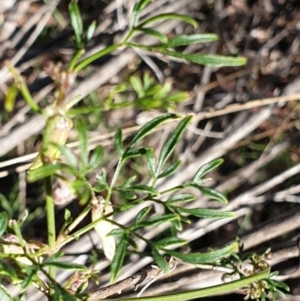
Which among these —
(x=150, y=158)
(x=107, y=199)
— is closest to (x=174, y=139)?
(x=150, y=158)

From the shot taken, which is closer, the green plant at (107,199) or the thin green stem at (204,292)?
the green plant at (107,199)

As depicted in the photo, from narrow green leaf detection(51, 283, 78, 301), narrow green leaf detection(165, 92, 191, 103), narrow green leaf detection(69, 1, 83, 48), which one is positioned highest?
narrow green leaf detection(69, 1, 83, 48)

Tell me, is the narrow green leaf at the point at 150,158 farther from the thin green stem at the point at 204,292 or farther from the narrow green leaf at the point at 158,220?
the thin green stem at the point at 204,292

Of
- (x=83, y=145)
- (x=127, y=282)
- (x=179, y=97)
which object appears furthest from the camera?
(x=127, y=282)

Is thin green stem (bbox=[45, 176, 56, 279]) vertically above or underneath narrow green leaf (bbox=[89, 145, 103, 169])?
underneath

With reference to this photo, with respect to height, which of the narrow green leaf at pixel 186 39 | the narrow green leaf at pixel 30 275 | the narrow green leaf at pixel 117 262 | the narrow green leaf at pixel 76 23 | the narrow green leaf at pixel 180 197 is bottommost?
the narrow green leaf at pixel 117 262

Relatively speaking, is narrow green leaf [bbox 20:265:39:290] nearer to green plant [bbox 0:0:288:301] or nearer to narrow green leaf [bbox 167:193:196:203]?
green plant [bbox 0:0:288:301]

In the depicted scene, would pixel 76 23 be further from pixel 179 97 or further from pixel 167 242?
pixel 167 242

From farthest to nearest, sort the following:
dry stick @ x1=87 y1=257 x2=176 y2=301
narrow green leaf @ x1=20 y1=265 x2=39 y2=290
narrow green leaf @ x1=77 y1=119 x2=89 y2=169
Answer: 1. dry stick @ x1=87 y1=257 x2=176 y2=301
2. narrow green leaf @ x1=20 y1=265 x2=39 y2=290
3. narrow green leaf @ x1=77 y1=119 x2=89 y2=169

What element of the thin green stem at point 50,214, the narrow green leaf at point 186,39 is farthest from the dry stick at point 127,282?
the narrow green leaf at point 186,39

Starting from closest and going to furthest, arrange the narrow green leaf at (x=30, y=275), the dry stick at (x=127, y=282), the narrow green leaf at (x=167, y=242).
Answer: the narrow green leaf at (x=30, y=275) < the narrow green leaf at (x=167, y=242) < the dry stick at (x=127, y=282)

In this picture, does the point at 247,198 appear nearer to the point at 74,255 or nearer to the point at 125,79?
the point at 74,255

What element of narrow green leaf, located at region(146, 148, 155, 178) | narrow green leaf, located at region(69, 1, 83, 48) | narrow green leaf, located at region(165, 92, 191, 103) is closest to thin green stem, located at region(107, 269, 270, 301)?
narrow green leaf, located at region(146, 148, 155, 178)

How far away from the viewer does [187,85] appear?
7.30ft
